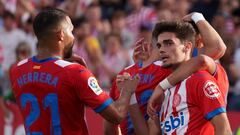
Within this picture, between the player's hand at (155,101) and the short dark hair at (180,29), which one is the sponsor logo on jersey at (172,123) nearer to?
the player's hand at (155,101)

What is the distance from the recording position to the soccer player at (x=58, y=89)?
732 cm

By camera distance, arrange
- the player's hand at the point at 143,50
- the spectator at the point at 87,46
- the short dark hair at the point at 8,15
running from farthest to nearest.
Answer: the short dark hair at the point at 8,15, the spectator at the point at 87,46, the player's hand at the point at 143,50

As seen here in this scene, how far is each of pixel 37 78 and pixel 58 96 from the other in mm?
259

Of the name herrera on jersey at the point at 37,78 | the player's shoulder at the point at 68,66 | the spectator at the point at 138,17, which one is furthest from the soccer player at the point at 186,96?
the spectator at the point at 138,17

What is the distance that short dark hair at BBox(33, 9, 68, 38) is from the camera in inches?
292

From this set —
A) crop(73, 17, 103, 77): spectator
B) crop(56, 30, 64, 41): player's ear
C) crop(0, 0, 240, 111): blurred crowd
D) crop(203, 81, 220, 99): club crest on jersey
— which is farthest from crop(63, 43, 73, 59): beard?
crop(73, 17, 103, 77): spectator

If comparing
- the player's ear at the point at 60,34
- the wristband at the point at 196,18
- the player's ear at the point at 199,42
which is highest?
the player's ear at the point at 60,34

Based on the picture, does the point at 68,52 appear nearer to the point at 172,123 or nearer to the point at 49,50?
the point at 49,50

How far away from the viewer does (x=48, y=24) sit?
7.41m

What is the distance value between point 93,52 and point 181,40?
8.21 meters

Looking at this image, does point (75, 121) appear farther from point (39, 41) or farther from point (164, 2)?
point (164, 2)

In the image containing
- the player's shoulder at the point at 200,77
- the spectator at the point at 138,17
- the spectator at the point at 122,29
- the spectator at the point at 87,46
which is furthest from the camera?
the spectator at the point at 138,17

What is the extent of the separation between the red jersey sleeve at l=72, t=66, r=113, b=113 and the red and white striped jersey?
1.91 feet

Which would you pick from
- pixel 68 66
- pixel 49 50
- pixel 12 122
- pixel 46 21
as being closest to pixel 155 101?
pixel 68 66
